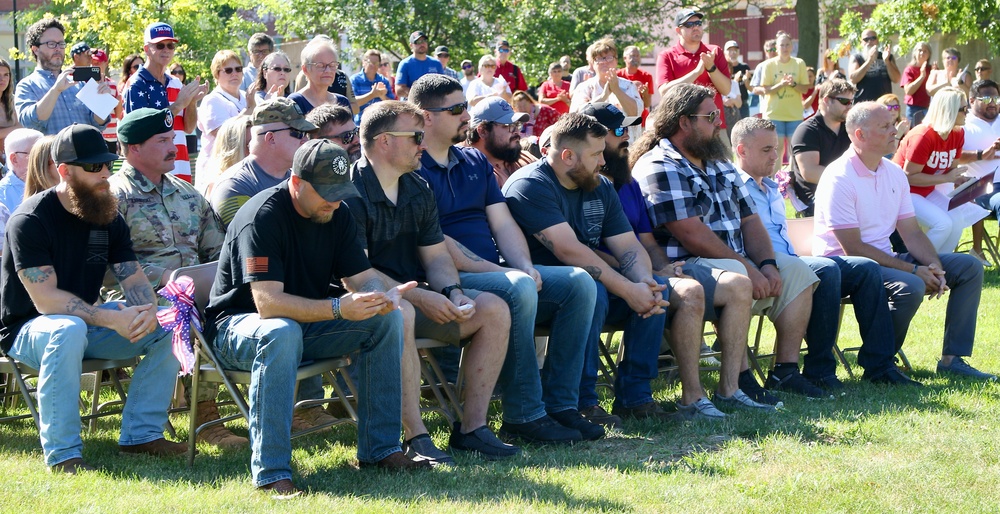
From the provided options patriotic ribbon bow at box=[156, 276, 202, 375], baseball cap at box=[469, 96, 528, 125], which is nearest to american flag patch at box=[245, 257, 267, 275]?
patriotic ribbon bow at box=[156, 276, 202, 375]

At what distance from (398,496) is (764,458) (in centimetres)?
166

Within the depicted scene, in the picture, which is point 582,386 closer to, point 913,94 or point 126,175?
point 126,175

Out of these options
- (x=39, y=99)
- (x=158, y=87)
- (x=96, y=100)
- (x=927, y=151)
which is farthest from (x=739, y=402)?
(x=39, y=99)

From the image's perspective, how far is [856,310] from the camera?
22.3 ft

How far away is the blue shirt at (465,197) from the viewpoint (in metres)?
5.78

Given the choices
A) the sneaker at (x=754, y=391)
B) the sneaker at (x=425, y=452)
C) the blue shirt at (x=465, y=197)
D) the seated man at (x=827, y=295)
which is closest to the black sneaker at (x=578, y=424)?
the sneaker at (x=425, y=452)

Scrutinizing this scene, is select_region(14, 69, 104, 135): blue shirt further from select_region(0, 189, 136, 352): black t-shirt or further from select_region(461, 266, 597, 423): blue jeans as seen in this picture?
select_region(461, 266, 597, 423): blue jeans

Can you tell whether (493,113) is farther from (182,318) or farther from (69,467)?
(69,467)

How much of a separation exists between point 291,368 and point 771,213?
362 centimetres

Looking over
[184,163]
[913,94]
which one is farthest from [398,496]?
[913,94]

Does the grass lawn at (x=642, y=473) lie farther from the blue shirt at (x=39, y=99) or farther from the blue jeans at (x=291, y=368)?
the blue shirt at (x=39, y=99)

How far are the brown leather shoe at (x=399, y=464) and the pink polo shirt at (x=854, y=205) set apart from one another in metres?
3.40

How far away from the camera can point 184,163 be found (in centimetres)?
861

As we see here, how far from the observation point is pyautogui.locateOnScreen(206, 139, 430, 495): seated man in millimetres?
4457
